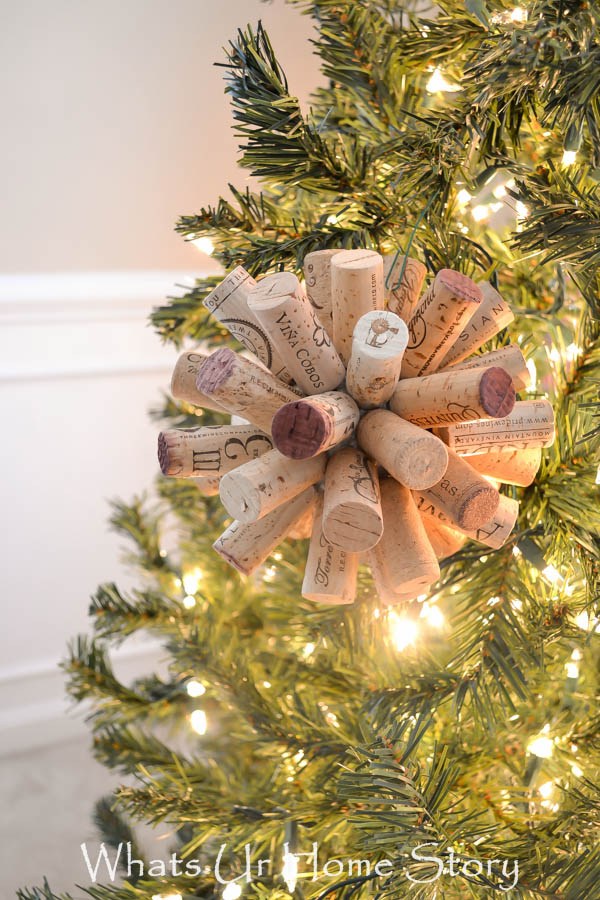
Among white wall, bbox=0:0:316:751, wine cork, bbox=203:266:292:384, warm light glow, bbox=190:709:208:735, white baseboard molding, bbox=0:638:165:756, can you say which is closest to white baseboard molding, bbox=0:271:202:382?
white wall, bbox=0:0:316:751

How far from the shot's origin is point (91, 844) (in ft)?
3.26

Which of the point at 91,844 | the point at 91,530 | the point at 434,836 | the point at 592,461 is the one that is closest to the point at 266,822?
the point at 434,836

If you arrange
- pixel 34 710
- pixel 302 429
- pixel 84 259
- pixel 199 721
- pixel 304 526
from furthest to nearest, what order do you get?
pixel 34 710, pixel 84 259, pixel 199 721, pixel 304 526, pixel 302 429

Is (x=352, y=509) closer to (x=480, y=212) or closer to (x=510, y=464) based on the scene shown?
(x=510, y=464)

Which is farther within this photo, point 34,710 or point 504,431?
point 34,710

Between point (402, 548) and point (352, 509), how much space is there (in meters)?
0.04

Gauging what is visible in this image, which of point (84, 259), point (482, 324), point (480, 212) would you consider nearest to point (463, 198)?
point (480, 212)

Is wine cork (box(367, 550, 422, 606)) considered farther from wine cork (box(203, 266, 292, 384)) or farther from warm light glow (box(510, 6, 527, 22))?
warm light glow (box(510, 6, 527, 22))

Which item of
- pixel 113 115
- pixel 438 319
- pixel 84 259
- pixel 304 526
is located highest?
pixel 113 115

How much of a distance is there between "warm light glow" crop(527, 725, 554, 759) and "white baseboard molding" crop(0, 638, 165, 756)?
0.90 meters

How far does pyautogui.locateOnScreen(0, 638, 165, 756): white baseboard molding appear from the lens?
1.22 meters

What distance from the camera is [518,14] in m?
0.36

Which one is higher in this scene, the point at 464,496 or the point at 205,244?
the point at 205,244

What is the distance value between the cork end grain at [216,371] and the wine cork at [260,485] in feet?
0.12
